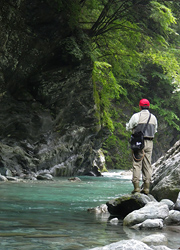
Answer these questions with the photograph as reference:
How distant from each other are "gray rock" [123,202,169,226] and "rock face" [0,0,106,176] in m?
8.71

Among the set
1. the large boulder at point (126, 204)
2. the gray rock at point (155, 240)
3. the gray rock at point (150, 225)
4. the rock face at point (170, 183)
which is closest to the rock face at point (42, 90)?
the rock face at point (170, 183)

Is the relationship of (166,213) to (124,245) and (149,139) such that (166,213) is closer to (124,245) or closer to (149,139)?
(149,139)

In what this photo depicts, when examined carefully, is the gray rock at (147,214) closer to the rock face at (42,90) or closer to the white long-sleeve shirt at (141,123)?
the white long-sleeve shirt at (141,123)

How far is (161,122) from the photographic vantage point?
115 ft

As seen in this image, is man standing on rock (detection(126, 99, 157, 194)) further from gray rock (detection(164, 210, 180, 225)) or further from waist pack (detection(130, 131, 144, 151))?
gray rock (detection(164, 210, 180, 225))

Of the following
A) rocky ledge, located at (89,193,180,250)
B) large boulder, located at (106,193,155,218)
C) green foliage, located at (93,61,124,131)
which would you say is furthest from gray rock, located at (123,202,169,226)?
green foliage, located at (93,61,124,131)

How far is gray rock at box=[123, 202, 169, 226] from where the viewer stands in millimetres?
5266

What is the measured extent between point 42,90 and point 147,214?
10.7 m

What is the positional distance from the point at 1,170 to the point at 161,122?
75.1ft

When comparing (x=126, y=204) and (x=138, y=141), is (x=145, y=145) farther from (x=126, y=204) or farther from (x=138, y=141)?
(x=126, y=204)

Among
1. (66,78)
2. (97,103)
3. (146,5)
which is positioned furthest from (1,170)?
(146,5)

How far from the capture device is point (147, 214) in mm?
5395

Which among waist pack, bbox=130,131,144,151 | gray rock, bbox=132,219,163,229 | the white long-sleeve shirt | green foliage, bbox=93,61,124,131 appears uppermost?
green foliage, bbox=93,61,124,131

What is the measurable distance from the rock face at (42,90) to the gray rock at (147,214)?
28.6ft
